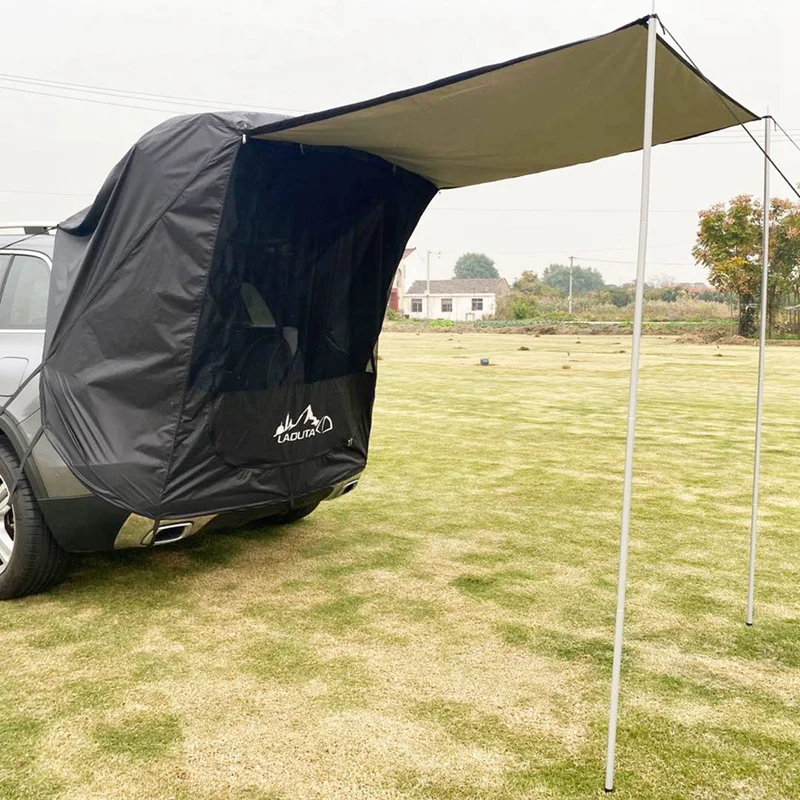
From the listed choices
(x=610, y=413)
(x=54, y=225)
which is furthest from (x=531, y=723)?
(x=610, y=413)

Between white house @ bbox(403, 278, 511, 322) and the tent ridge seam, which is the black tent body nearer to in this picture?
the tent ridge seam

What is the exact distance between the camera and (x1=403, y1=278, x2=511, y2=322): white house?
73938mm

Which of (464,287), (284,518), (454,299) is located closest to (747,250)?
(284,518)

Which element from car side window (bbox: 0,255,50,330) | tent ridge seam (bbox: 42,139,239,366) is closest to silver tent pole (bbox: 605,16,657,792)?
tent ridge seam (bbox: 42,139,239,366)

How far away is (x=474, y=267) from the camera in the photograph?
360 ft

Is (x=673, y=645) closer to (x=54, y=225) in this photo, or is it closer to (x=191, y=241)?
(x=191, y=241)

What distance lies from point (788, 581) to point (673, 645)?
125cm

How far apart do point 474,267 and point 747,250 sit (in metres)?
75.0

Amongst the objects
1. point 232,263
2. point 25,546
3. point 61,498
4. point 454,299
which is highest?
point 454,299

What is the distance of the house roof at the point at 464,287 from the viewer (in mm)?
74688

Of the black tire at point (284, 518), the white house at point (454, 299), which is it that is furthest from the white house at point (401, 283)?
the black tire at point (284, 518)

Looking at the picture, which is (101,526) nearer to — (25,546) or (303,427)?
(25,546)

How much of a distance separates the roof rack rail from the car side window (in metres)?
0.16

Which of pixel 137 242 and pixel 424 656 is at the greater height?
pixel 137 242
